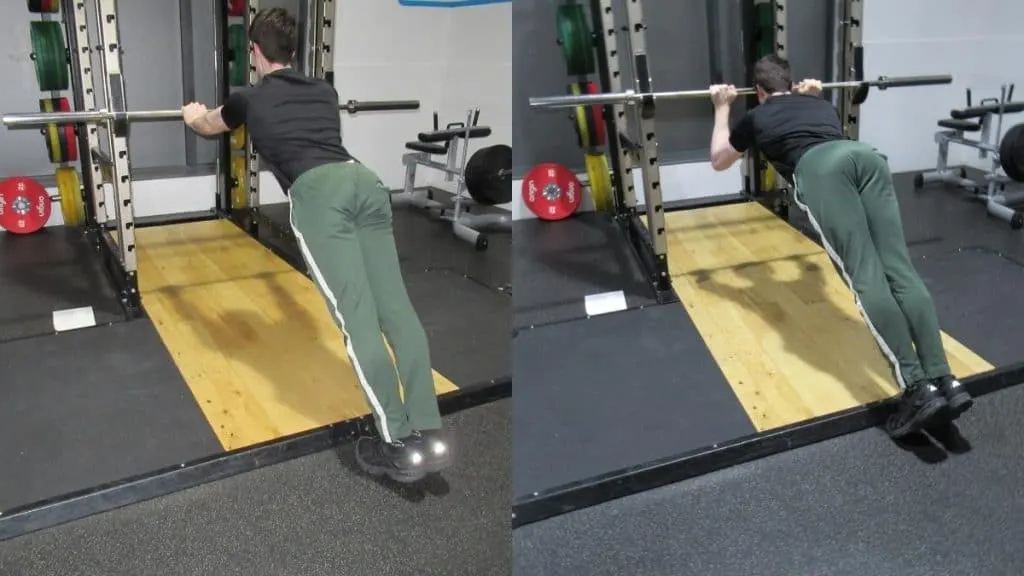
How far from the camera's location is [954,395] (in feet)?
7.39

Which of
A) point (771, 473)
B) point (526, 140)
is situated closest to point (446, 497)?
point (771, 473)

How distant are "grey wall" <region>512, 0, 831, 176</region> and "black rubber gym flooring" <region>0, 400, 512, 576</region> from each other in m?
1.44

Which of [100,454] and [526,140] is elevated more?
[526,140]

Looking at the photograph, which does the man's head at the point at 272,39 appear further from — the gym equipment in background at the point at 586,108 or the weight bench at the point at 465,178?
the weight bench at the point at 465,178

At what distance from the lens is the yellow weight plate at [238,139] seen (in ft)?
13.3

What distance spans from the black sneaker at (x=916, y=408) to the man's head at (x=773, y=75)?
0.99m

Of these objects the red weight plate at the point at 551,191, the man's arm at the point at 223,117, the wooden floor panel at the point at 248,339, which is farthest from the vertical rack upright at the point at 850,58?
the man's arm at the point at 223,117

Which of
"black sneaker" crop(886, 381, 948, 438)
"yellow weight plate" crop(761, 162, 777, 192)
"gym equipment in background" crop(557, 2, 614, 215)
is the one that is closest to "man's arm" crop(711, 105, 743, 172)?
"gym equipment in background" crop(557, 2, 614, 215)

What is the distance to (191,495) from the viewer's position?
2.00 meters

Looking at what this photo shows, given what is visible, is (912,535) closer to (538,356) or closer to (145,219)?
(538,356)

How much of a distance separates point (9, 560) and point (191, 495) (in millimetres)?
394

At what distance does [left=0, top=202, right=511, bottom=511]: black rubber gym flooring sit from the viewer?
2.05 meters

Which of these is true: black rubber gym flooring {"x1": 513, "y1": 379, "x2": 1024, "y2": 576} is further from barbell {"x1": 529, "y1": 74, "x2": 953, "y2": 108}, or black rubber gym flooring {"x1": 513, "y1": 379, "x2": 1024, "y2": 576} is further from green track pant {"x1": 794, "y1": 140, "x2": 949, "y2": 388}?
barbell {"x1": 529, "y1": 74, "x2": 953, "y2": 108}

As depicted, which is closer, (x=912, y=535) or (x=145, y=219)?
(x=912, y=535)
